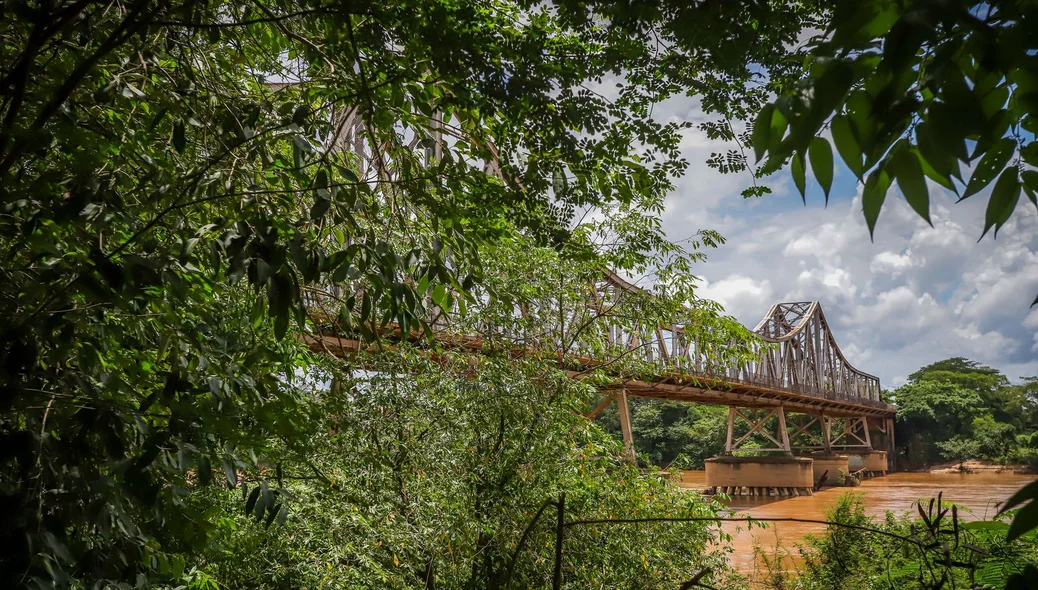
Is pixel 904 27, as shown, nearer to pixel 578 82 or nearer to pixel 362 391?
pixel 578 82

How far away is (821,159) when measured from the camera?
1.97 feet

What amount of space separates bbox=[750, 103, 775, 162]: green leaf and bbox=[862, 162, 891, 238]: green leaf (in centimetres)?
10

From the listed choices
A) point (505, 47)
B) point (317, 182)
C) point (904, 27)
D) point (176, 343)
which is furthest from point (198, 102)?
point (904, 27)

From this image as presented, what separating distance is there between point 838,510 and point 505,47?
6154 mm

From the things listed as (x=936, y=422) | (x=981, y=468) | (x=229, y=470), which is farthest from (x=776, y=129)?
(x=936, y=422)

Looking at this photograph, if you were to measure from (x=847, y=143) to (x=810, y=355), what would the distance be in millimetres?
32978

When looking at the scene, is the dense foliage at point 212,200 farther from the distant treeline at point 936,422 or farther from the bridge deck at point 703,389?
the distant treeline at point 936,422

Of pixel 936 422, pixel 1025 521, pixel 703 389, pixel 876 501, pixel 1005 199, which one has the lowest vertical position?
pixel 876 501

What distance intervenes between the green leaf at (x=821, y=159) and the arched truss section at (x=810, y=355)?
2532 cm

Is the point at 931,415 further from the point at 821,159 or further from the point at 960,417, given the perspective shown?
the point at 821,159

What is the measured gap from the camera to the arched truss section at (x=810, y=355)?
2722 centimetres

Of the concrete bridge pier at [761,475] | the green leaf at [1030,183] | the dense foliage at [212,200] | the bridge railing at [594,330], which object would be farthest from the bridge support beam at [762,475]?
the green leaf at [1030,183]

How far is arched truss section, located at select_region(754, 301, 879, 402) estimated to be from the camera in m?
27.2

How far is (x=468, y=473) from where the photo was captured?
354cm
